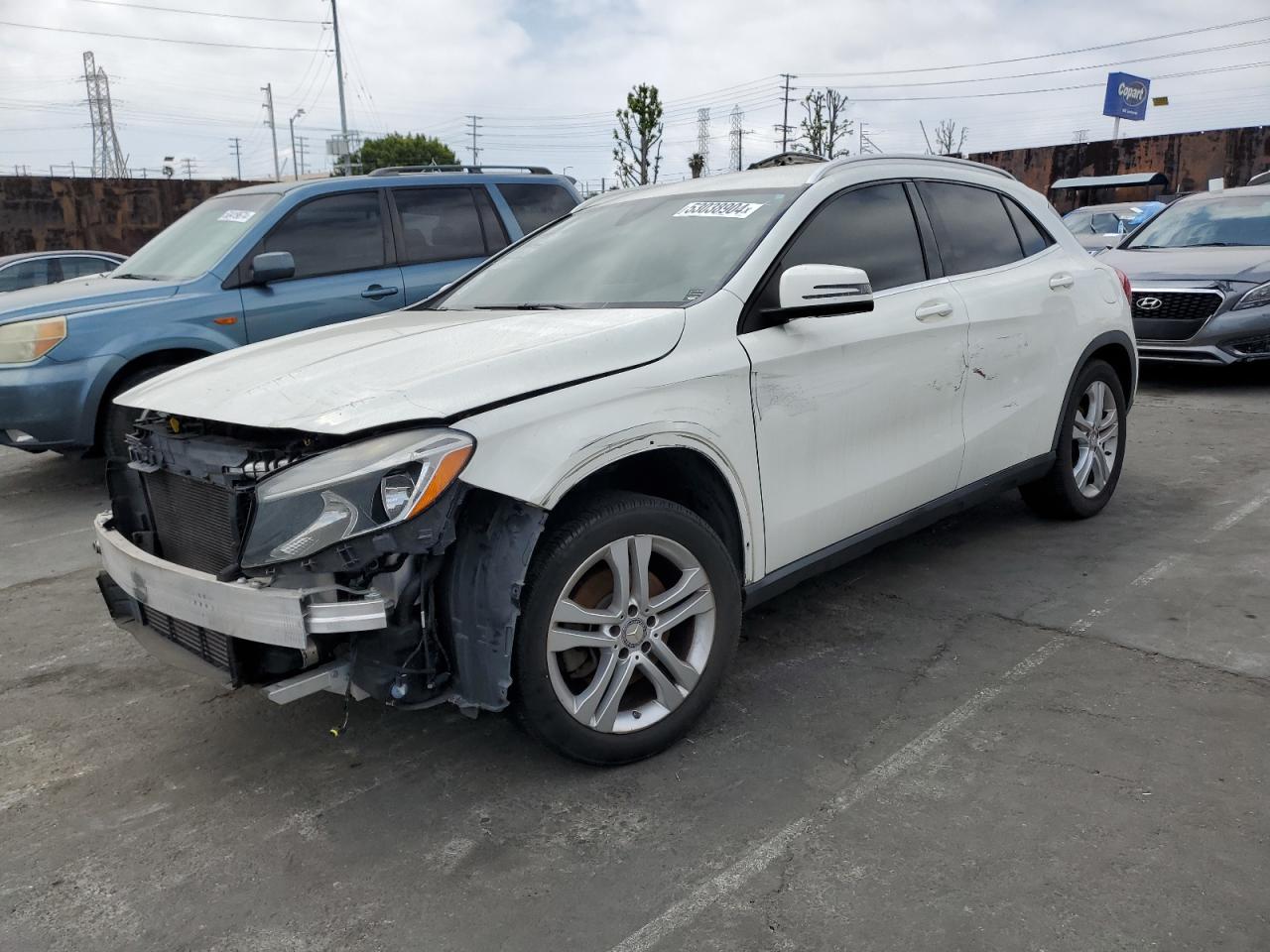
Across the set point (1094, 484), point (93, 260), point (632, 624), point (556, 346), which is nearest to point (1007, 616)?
point (1094, 484)

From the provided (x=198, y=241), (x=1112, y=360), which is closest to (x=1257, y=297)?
(x=1112, y=360)

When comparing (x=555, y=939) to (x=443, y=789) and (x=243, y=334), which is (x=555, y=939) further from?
(x=243, y=334)

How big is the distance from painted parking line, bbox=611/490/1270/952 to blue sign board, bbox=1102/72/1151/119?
2173 inches

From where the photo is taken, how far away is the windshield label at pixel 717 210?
3.79m

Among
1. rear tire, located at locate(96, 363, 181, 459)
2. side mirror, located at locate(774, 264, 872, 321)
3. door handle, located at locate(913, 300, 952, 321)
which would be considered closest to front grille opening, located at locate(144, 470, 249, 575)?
side mirror, located at locate(774, 264, 872, 321)

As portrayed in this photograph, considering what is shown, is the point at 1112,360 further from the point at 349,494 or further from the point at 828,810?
the point at 349,494

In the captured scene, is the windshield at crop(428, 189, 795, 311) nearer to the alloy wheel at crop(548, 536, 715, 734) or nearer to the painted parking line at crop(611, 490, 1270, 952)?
the alloy wheel at crop(548, 536, 715, 734)

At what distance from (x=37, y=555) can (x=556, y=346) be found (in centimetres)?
394

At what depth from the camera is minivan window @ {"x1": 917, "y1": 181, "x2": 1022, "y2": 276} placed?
434cm

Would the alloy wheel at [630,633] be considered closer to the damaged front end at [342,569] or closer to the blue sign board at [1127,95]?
the damaged front end at [342,569]

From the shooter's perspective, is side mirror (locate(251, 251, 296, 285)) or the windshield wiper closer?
the windshield wiper

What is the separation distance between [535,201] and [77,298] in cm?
339

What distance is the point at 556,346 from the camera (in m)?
2.99

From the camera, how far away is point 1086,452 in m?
5.24
